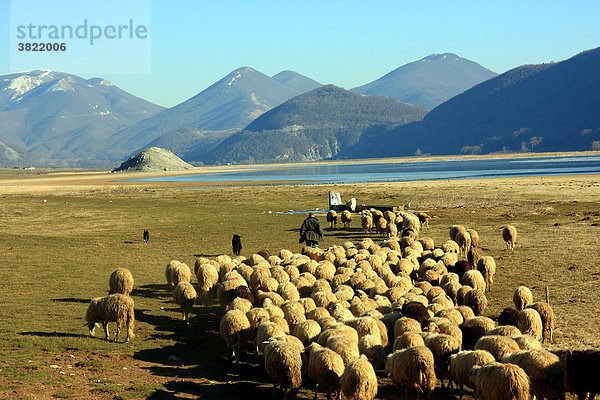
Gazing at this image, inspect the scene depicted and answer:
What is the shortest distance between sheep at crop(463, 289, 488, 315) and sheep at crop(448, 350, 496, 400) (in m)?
4.95

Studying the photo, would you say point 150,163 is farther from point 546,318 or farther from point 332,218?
point 546,318

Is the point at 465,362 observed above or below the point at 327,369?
above

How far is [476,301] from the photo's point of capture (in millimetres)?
15828

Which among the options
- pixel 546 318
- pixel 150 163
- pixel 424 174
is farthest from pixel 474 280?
pixel 150 163

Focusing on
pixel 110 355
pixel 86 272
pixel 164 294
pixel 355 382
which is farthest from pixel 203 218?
pixel 355 382

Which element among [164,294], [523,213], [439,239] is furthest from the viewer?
[523,213]

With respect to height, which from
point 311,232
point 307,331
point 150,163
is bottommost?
point 307,331

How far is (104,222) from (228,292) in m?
29.7

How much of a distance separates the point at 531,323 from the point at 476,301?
270 cm

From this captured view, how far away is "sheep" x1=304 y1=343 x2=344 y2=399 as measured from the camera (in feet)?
36.6

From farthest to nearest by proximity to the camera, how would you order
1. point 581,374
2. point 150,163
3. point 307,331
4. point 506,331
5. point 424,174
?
point 150,163
point 424,174
point 307,331
point 506,331
point 581,374

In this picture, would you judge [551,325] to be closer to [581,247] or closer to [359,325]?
[359,325]

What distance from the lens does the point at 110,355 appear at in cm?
1357

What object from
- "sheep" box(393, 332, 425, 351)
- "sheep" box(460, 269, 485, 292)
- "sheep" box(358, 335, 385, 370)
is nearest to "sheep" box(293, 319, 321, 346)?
"sheep" box(358, 335, 385, 370)
